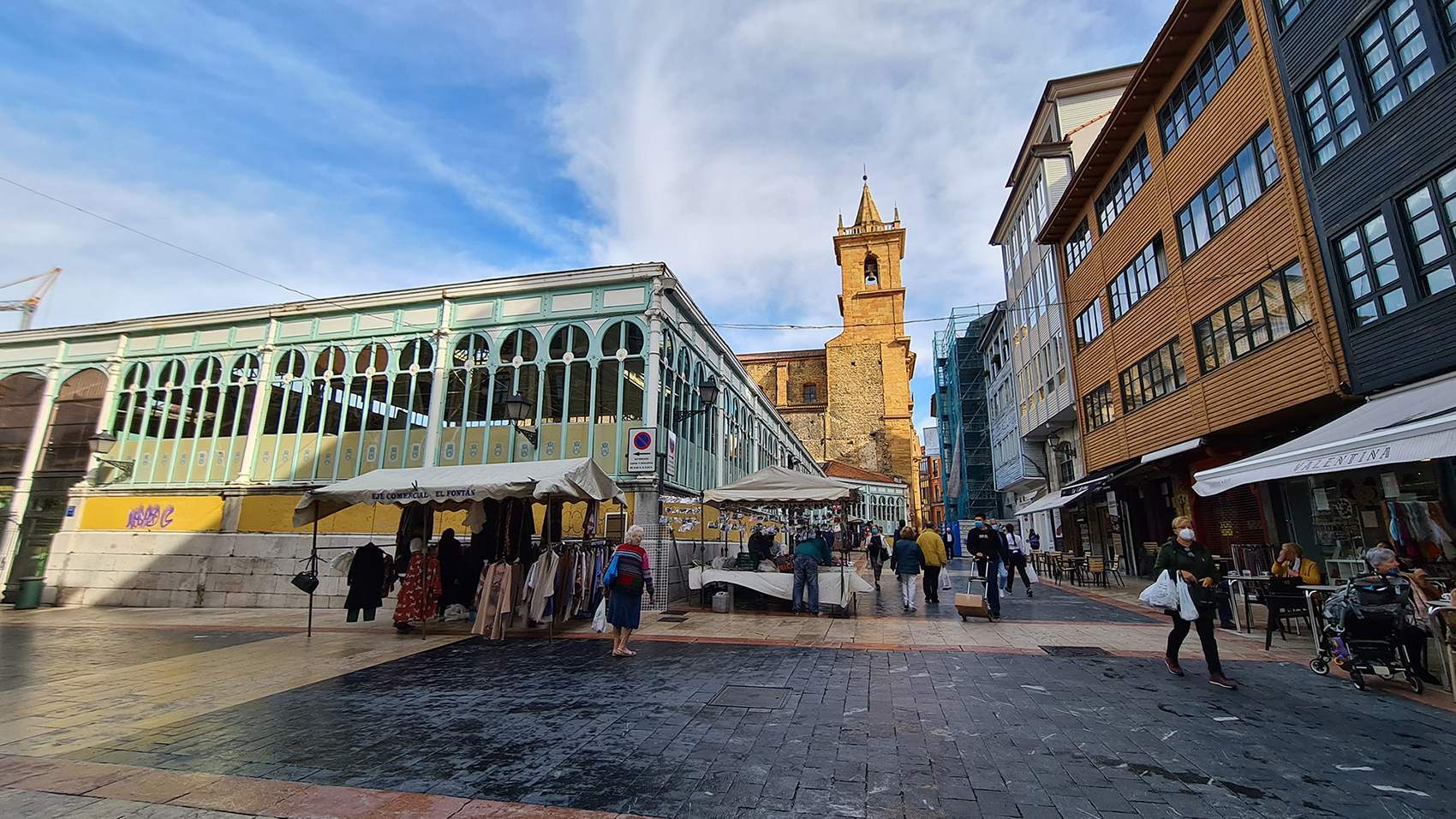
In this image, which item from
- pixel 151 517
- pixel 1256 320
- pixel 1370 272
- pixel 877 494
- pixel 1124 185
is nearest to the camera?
pixel 1370 272

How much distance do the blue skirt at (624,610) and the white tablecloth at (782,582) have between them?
171 inches

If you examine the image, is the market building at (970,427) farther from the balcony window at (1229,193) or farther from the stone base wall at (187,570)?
the stone base wall at (187,570)

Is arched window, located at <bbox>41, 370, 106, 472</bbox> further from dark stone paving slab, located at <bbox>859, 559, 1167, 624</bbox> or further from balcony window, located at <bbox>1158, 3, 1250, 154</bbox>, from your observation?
balcony window, located at <bbox>1158, 3, 1250, 154</bbox>

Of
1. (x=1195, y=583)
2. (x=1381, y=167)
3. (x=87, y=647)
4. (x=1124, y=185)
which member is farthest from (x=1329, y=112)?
(x=87, y=647)

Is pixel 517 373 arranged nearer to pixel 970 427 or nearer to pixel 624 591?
pixel 624 591

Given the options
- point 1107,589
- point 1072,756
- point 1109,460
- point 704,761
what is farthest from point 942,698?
point 1109,460

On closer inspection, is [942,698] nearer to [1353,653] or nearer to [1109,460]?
[1353,653]

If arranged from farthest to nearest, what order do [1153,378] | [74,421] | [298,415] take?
[74,421] < [1153,378] < [298,415]

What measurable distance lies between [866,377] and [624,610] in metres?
45.7

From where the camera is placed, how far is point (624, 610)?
800 centimetres

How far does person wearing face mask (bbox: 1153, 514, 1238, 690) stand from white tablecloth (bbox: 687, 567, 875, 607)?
5.52 meters

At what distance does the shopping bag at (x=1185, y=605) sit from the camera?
248 inches

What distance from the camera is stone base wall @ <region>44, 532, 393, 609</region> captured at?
14695 millimetres

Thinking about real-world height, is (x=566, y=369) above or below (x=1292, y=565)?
above
